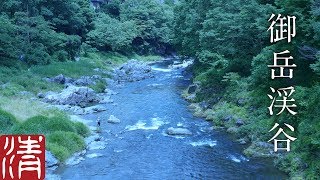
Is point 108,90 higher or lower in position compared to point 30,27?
lower

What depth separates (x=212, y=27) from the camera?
122 ft

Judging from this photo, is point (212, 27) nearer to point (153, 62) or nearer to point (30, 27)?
point (30, 27)

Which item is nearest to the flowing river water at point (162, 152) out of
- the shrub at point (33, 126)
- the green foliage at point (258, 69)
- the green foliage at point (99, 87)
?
the green foliage at point (258, 69)

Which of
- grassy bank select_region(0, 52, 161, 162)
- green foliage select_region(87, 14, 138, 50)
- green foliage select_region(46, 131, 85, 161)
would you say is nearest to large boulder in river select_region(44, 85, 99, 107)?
grassy bank select_region(0, 52, 161, 162)

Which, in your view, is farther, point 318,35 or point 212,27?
point 212,27

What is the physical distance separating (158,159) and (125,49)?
53955 mm

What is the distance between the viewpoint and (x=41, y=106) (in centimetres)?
3200

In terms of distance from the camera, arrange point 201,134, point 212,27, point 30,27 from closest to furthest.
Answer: point 201,134, point 212,27, point 30,27

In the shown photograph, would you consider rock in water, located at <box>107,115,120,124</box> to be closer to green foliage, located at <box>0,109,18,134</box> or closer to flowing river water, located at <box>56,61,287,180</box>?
flowing river water, located at <box>56,61,287,180</box>

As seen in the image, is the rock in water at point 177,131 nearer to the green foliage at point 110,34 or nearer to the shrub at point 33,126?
the shrub at point 33,126

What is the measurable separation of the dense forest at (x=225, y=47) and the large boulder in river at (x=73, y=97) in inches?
322

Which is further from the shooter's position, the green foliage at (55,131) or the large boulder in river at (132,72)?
the large boulder in river at (132,72)

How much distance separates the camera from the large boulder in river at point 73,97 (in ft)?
118

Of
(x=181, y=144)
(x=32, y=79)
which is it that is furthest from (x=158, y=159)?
(x=32, y=79)
